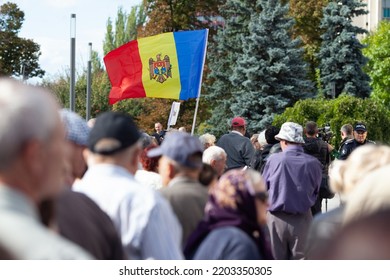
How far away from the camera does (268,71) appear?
40000 mm

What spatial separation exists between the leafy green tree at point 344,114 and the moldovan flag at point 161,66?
11.8 m

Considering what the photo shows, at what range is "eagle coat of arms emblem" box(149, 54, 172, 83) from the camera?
1656 cm

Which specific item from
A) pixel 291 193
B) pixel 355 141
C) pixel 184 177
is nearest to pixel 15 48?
pixel 355 141

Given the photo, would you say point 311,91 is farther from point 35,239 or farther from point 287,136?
point 35,239

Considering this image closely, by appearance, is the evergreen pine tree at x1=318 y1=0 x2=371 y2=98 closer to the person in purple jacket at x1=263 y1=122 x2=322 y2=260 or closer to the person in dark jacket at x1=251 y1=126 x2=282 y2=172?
the person in dark jacket at x1=251 y1=126 x2=282 y2=172

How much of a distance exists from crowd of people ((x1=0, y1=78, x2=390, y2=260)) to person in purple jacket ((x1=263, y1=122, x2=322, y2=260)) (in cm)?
236

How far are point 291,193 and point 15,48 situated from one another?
1868 inches

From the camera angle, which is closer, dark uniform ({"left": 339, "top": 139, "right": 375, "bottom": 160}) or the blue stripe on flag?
dark uniform ({"left": 339, "top": 139, "right": 375, "bottom": 160})

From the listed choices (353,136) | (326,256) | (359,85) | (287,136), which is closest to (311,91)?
(359,85)

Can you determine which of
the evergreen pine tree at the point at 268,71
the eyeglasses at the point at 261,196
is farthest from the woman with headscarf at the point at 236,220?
the evergreen pine tree at the point at 268,71

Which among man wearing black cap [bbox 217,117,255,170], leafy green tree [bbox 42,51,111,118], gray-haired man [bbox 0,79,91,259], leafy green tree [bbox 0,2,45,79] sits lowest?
leafy green tree [bbox 42,51,111,118]

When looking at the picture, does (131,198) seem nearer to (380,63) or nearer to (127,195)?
(127,195)

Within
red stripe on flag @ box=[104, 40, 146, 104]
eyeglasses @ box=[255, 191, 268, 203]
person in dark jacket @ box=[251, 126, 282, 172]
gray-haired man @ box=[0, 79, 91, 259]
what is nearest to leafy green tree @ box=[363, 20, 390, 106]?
red stripe on flag @ box=[104, 40, 146, 104]
